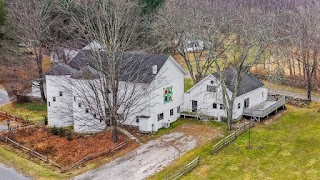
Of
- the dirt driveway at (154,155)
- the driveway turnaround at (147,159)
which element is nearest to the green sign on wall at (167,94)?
the dirt driveway at (154,155)

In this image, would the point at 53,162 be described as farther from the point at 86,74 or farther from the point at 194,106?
the point at 194,106

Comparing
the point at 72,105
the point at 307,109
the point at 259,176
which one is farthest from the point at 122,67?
the point at 307,109

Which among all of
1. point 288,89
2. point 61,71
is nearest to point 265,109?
point 288,89

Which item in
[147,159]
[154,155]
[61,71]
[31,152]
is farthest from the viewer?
[61,71]

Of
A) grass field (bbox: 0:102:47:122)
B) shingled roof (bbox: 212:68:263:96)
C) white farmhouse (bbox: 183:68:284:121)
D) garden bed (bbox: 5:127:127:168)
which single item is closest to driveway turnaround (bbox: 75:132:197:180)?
garden bed (bbox: 5:127:127:168)

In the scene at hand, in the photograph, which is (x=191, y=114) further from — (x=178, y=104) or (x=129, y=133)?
(x=129, y=133)

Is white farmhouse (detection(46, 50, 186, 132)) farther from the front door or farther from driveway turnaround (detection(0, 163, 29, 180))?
driveway turnaround (detection(0, 163, 29, 180))
